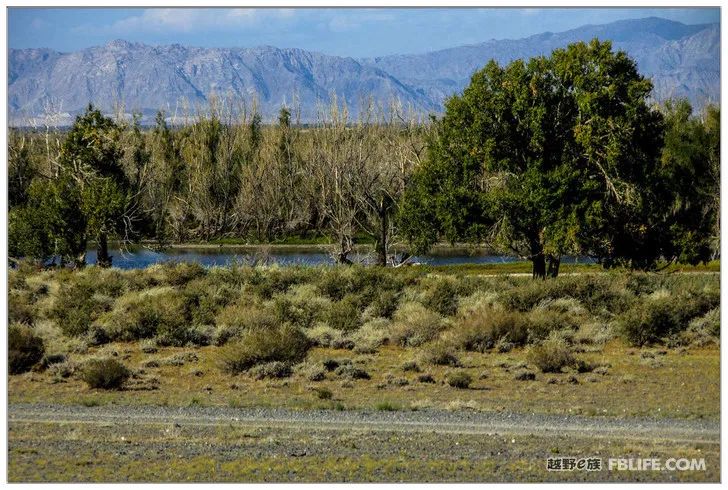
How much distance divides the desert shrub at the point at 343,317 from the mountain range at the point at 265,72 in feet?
27.1

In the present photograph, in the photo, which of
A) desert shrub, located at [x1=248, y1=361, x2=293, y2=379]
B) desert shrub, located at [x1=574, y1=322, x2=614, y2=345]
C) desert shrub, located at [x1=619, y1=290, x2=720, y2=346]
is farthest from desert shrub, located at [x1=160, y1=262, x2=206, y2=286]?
desert shrub, located at [x1=619, y1=290, x2=720, y2=346]

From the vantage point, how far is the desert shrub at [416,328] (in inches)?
810

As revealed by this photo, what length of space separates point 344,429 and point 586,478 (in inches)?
136

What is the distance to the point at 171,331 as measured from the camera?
68.5ft

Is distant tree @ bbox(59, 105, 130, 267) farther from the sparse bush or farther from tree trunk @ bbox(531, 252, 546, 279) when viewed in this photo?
the sparse bush

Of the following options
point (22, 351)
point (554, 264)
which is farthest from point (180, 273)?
point (22, 351)

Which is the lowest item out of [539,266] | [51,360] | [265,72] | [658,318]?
[51,360]

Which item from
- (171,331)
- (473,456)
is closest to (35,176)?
(171,331)

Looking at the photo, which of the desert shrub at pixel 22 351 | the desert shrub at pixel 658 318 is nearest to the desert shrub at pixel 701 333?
the desert shrub at pixel 658 318

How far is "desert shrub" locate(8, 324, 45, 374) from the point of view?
57.9ft

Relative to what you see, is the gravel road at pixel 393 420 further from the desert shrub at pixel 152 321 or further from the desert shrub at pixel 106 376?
the desert shrub at pixel 152 321

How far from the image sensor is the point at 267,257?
131 feet

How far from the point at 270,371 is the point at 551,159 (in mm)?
12282

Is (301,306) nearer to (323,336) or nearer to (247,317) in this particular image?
(247,317)
